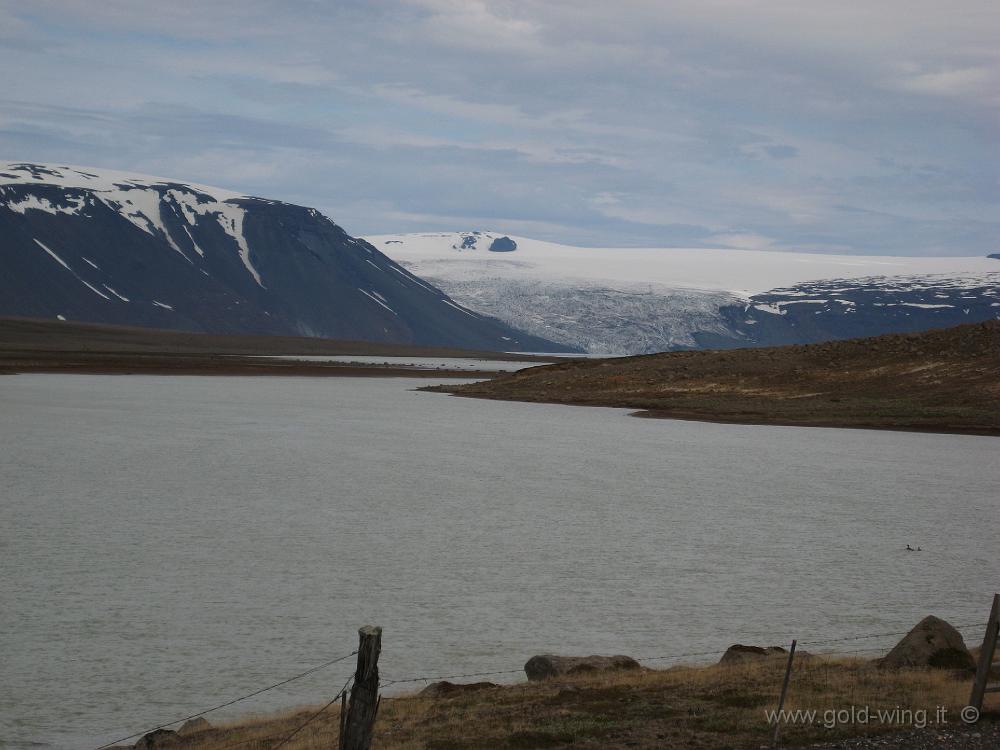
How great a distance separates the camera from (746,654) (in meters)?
16.6

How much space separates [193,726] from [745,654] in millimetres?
7210

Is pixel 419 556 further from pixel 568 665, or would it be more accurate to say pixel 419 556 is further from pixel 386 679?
pixel 568 665

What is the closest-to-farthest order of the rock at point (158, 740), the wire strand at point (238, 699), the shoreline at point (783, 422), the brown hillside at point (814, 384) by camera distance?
the rock at point (158, 740) < the wire strand at point (238, 699) < the shoreline at point (783, 422) < the brown hillside at point (814, 384)

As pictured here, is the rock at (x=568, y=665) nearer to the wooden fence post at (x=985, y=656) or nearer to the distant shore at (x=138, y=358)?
the wooden fence post at (x=985, y=656)

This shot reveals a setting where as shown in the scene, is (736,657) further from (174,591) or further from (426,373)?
(426,373)

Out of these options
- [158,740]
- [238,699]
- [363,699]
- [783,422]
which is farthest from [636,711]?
[783,422]

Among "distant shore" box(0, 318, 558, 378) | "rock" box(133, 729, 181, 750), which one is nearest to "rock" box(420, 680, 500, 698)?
"rock" box(133, 729, 181, 750)

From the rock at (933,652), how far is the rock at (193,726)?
8.31 meters

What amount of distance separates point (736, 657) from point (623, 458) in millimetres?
29777

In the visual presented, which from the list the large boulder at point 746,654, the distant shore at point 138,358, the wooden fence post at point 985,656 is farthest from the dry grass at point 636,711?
the distant shore at point 138,358

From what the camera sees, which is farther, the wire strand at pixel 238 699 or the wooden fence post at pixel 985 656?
the wire strand at pixel 238 699

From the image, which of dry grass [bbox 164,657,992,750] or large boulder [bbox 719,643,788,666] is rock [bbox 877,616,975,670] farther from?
large boulder [bbox 719,643,788,666]
